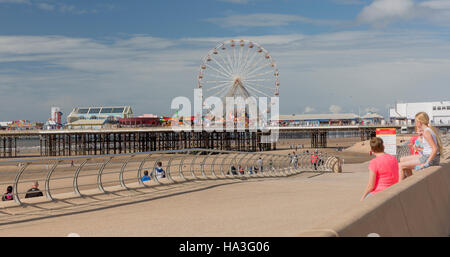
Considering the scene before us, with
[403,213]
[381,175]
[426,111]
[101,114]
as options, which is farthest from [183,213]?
[426,111]

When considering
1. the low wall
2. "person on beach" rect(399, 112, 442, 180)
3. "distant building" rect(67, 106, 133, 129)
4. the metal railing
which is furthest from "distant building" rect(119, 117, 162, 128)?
the low wall

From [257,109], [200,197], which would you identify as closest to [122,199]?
[200,197]

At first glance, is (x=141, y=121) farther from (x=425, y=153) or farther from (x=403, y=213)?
(x=403, y=213)

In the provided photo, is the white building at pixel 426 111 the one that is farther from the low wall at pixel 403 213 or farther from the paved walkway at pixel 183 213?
the low wall at pixel 403 213

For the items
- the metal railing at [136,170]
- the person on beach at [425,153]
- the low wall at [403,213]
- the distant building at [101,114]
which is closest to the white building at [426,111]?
the distant building at [101,114]

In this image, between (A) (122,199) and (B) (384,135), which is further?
(B) (384,135)

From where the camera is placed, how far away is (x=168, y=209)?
880 cm

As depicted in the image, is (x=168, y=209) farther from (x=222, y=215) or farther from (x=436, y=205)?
(x=436, y=205)

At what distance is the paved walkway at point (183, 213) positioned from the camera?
667 cm

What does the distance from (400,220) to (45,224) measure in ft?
17.4

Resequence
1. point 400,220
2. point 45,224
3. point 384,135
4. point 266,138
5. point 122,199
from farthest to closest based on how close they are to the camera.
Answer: point 266,138 → point 384,135 → point 122,199 → point 45,224 → point 400,220

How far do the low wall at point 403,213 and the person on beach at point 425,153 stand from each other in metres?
0.30

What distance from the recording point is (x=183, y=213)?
827 centimetres
